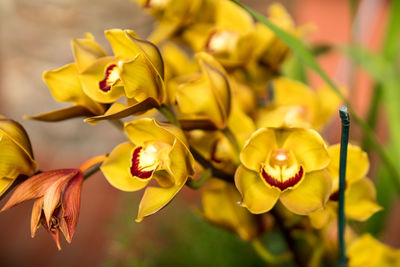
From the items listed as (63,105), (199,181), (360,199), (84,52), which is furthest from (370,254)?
(63,105)

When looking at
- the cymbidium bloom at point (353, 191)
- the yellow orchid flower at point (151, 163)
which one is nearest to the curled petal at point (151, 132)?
the yellow orchid flower at point (151, 163)

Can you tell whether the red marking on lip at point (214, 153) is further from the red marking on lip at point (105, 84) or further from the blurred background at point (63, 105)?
the blurred background at point (63, 105)

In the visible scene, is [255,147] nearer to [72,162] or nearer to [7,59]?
[72,162]

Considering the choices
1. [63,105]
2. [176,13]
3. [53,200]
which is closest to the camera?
[53,200]

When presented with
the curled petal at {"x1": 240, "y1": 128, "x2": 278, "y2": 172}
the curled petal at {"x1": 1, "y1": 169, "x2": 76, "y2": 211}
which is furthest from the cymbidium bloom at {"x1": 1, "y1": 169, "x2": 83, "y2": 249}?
the curled petal at {"x1": 240, "y1": 128, "x2": 278, "y2": 172}

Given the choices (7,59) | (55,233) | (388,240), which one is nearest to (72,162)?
(7,59)

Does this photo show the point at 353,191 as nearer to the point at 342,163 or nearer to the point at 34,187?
the point at 342,163
